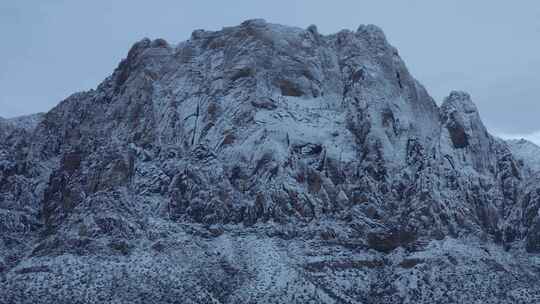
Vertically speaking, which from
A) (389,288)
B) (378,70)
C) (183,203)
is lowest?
(389,288)

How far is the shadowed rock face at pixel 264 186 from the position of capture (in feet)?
275

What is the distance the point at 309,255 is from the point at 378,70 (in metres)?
33.6

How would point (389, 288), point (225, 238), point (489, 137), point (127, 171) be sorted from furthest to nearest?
point (489, 137), point (127, 171), point (225, 238), point (389, 288)

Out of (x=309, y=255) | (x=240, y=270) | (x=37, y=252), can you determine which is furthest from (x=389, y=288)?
(x=37, y=252)

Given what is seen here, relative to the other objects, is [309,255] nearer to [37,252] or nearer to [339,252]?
[339,252]

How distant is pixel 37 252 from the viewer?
288 feet

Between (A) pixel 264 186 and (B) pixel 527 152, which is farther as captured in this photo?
(B) pixel 527 152

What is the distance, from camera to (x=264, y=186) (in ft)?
309

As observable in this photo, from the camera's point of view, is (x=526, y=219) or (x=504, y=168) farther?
(x=504, y=168)

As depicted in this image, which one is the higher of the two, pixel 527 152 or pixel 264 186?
pixel 527 152

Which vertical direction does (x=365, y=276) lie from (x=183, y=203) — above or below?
below

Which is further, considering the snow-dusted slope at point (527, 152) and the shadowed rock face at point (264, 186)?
the snow-dusted slope at point (527, 152)

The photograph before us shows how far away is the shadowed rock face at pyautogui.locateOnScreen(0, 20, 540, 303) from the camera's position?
8388 cm

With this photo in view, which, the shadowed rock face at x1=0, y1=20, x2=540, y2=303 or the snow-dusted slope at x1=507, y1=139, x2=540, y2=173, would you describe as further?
the snow-dusted slope at x1=507, y1=139, x2=540, y2=173
